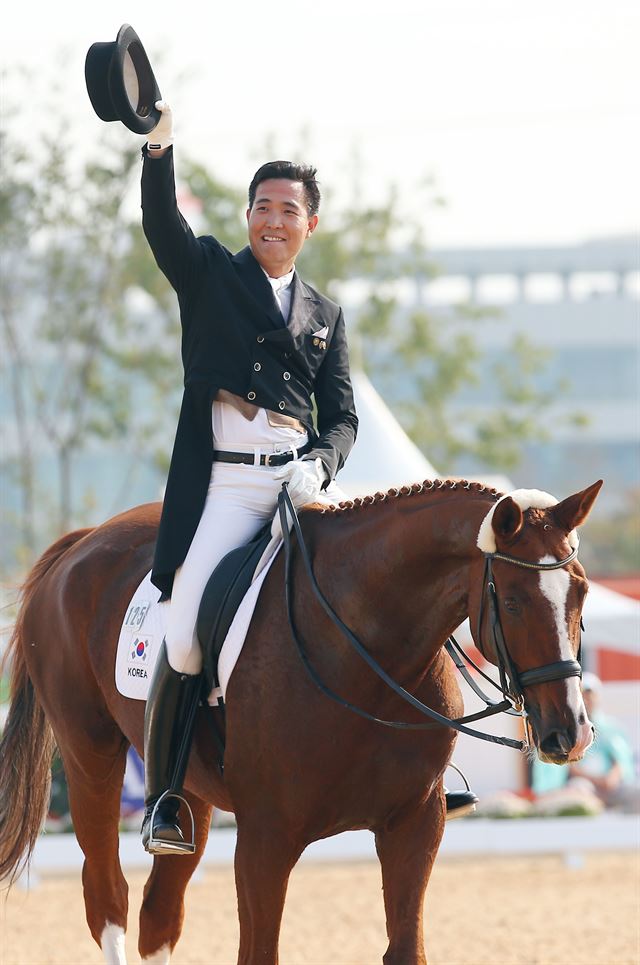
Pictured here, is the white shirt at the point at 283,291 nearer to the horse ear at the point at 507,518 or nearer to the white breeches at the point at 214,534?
the white breeches at the point at 214,534

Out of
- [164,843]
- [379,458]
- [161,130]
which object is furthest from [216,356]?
[379,458]

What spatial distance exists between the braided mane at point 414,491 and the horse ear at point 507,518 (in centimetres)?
23

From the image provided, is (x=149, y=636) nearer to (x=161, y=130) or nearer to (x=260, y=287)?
(x=260, y=287)

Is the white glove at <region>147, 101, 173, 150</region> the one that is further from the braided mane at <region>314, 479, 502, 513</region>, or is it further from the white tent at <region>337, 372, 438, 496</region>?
the white tent at <region>337, 372, 438, 496</region>

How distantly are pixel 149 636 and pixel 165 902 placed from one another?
115 cm

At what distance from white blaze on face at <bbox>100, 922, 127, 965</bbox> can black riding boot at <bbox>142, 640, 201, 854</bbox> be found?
1.08 metres

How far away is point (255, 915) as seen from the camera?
4219 millimetres

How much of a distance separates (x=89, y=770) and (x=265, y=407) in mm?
1807

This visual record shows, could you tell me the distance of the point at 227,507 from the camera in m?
4.66

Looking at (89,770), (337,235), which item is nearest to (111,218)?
(337,235)

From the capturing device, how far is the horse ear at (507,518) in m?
3.85

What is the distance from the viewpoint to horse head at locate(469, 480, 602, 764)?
12.3 ft

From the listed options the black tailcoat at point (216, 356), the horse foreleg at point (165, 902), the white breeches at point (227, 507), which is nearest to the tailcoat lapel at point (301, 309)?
the black tailcoat at point (216, 356)

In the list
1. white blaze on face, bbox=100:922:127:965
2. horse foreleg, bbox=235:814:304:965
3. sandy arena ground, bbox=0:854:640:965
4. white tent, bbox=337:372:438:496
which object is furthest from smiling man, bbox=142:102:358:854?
white tent, bbox=337:372:438:496
